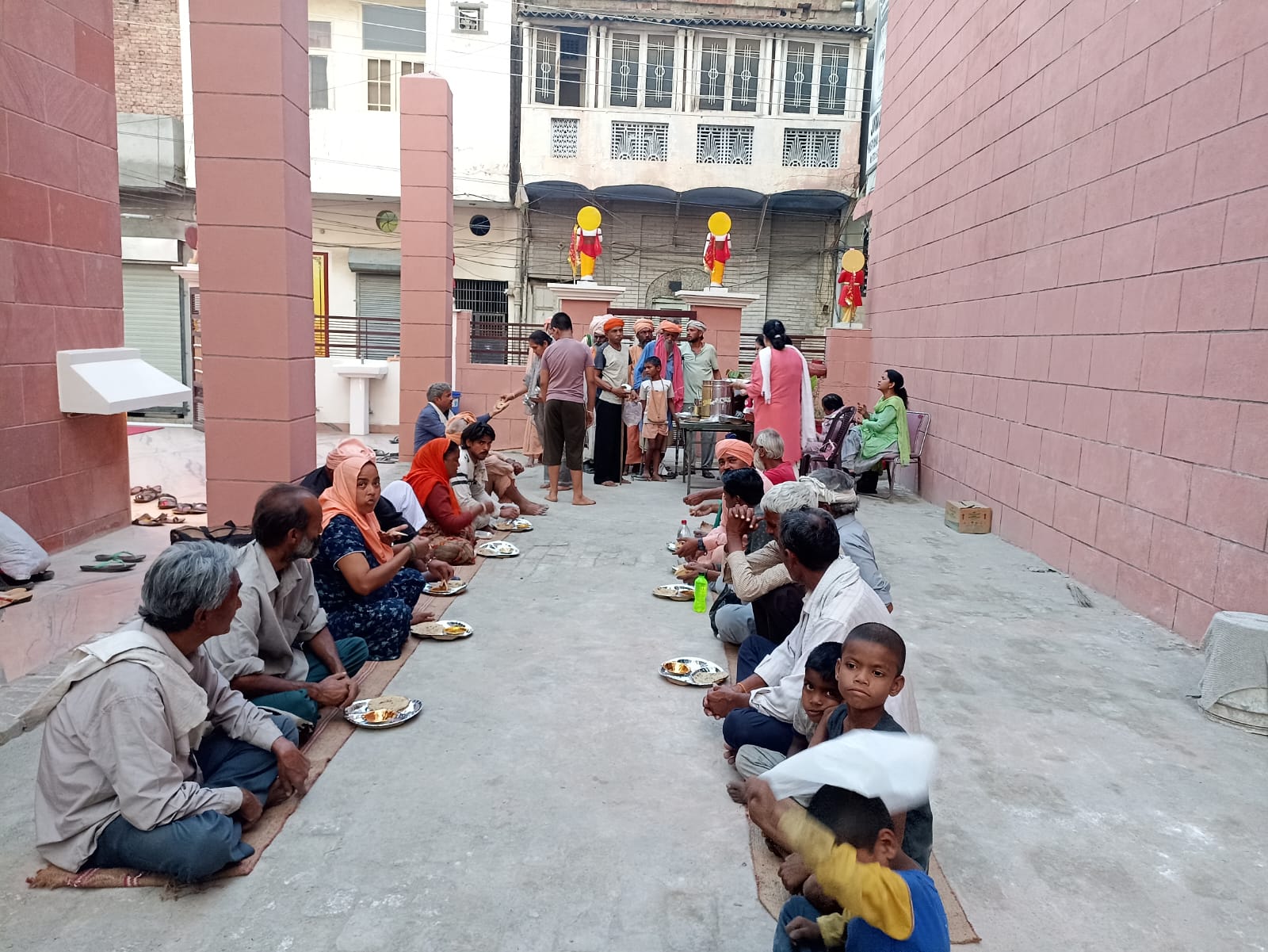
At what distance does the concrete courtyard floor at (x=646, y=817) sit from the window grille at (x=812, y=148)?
17.7 metres

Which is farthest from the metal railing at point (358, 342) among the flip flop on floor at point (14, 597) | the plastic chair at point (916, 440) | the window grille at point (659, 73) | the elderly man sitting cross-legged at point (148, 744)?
the elderly man sitting cross-legged at point (148, 744)

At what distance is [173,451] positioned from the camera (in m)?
10.8

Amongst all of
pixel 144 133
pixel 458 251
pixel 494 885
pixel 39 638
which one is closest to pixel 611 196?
pixel 458 251

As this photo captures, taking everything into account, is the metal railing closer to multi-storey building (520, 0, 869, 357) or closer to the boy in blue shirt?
multi-storey building (520, 0, 869, 357)

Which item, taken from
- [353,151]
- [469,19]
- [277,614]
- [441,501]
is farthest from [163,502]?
[469,19]

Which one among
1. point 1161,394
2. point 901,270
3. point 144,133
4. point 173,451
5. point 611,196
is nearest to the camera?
point 1161,394

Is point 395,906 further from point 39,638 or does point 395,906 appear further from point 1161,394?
point 1161,394

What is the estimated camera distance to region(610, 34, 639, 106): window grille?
20.7m

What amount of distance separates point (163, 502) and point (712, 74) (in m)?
16.9

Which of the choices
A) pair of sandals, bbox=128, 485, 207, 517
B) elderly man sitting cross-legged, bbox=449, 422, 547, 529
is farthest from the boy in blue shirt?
pair of sandals, bbox=128, 485, 207, 517

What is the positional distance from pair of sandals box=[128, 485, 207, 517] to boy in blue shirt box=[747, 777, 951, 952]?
730 cm

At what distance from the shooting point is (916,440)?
1019cm

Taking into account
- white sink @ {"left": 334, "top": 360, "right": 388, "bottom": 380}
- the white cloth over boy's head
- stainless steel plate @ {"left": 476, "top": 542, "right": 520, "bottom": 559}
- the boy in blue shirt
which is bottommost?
stainless steel plate @ {"left": 476, "top": 542, "right": 520, "bottom": 559}

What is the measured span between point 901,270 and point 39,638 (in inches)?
397
